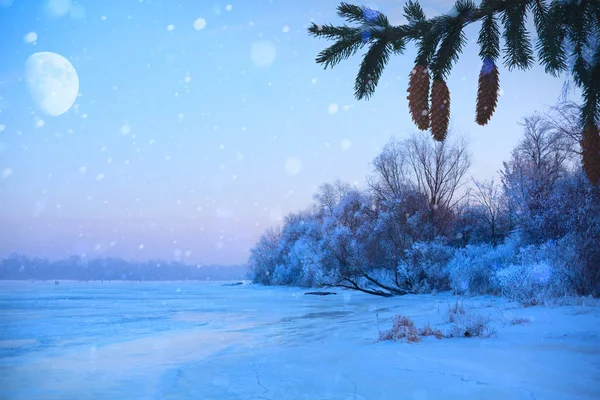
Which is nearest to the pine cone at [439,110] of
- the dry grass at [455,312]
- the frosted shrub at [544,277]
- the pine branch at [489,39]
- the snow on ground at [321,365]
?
the pine branch at [489,39]

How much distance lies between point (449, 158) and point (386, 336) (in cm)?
2954

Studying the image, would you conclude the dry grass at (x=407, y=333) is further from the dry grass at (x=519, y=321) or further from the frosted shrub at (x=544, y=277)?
the frosted shrub at (x=544, y=277)

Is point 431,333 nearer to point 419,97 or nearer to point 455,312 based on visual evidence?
point 455,312

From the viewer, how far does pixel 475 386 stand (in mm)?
4914

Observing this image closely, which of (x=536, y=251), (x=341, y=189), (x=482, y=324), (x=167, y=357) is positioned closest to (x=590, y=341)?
(x=482, y=324)

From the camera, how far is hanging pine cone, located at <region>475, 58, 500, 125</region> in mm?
2285

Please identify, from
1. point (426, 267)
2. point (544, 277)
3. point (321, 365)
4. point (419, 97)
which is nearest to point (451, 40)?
point (419, 97)

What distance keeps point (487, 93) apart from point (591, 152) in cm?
64

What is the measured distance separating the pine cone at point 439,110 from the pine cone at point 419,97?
40 millimetres

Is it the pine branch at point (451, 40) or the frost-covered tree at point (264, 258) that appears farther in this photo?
the frost-covered tree at point (264, 258)

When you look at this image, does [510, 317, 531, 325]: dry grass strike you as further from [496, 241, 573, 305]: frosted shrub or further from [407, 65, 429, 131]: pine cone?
[407, 65, 429, 131]: pine cone

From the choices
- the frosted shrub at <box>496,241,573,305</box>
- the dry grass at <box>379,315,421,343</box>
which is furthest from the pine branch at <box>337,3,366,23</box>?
the frosted shrub at <box>496,241,573,305</box>

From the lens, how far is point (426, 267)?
98.5ft

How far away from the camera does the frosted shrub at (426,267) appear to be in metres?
29.4
